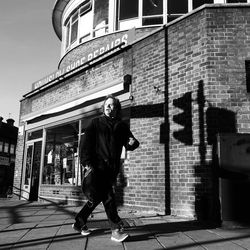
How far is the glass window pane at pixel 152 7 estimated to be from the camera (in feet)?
34.8

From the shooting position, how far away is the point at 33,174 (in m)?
12.1

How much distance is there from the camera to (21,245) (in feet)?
13.2

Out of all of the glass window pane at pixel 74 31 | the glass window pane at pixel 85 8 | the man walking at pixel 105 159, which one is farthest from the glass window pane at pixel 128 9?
the man walking at pixel 105 159

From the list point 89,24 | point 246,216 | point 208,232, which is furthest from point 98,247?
point 89,24

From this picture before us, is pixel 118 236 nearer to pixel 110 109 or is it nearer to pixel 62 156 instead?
pixel 110 109

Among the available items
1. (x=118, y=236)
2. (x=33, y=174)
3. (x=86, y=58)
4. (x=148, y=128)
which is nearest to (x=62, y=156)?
(x=33, y=174)

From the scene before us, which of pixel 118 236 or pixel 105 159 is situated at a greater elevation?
pixel 105 159

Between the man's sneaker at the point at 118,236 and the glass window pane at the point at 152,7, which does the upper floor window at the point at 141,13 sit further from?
the man's sneaker at the point at 118,236

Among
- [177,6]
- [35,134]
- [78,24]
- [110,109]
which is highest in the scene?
[78,24]

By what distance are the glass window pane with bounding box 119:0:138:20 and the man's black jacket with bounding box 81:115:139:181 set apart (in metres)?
7.45

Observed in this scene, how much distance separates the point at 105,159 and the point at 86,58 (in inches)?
275

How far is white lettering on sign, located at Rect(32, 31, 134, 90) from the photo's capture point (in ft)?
30.9

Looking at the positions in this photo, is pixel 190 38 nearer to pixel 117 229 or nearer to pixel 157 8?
pixel 157 8

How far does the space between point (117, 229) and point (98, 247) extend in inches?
15.2
